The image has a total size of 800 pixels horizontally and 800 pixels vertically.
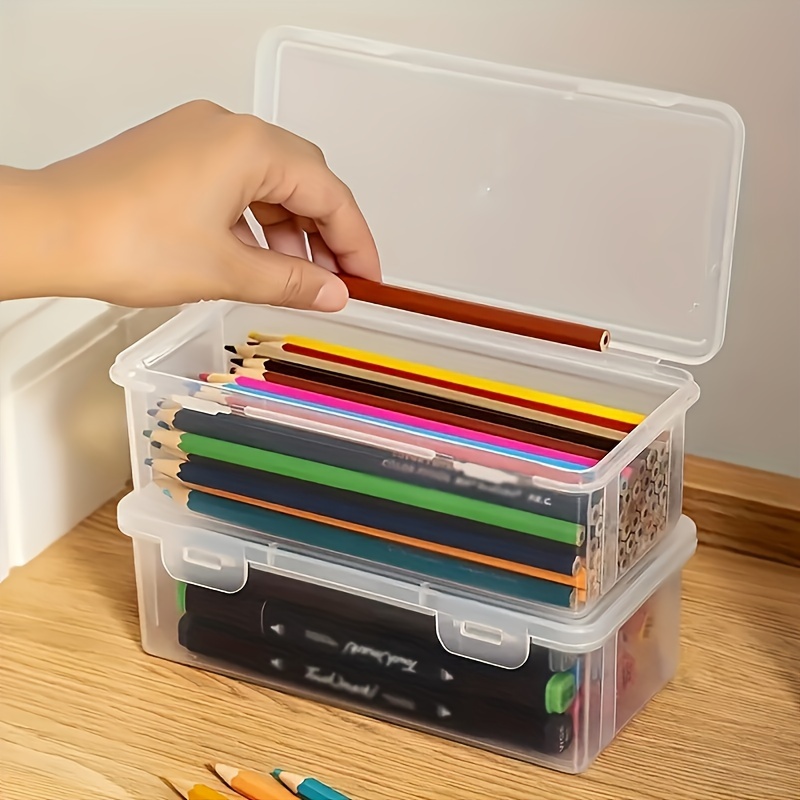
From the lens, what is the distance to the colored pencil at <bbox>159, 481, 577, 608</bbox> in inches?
27.5

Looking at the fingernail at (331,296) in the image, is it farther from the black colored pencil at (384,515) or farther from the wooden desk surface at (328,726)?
the wooden desk surface at (328,726)

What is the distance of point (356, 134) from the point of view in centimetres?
87

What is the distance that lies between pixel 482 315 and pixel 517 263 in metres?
0.10

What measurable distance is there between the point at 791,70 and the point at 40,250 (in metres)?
0.45

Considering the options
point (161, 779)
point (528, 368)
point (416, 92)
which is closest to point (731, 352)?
point (528, 368)

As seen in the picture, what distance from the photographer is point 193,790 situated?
686mm

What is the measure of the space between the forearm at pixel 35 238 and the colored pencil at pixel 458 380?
22 centimetres

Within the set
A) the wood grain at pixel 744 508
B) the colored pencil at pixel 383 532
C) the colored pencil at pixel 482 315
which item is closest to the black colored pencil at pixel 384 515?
the colored pencil at pixel 383 532

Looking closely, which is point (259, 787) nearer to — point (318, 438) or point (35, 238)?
point (318, 438)

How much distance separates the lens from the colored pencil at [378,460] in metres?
0.68

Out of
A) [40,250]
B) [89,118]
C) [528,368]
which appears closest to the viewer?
[40,250]

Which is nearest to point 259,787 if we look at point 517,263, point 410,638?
point 410,638

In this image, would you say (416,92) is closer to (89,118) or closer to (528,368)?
(528,368)

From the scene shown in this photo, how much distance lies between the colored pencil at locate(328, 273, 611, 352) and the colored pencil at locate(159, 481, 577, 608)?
13 cm
